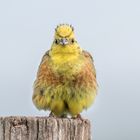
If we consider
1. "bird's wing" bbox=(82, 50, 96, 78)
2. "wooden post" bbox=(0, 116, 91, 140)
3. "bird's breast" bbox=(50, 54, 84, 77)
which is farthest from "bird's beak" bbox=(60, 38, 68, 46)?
"wooden post" bbox=(0, 116, 91, 140)

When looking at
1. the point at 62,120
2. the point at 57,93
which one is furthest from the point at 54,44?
the point at 62,120

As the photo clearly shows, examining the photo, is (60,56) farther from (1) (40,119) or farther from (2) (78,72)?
(1) (40,119)

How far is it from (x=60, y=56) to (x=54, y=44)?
21cm

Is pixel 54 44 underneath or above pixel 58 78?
above

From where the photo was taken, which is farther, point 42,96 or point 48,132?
point 42,96

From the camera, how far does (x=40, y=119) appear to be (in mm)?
4199

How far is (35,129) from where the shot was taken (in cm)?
419

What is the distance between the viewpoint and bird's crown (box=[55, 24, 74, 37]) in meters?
7.46

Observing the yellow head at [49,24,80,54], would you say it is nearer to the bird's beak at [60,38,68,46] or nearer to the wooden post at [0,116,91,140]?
the bird's beak at [60,38,68,46]

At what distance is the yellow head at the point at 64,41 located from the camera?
7.44m

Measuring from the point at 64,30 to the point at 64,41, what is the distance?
175 mm

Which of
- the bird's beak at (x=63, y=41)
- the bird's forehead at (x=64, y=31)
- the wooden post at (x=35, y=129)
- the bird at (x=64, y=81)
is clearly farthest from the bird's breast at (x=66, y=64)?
the wooden post at (x=35, y=129)

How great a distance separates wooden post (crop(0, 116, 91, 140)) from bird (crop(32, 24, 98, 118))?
3006 millimetres

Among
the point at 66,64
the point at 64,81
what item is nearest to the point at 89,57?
the point at 66,64
